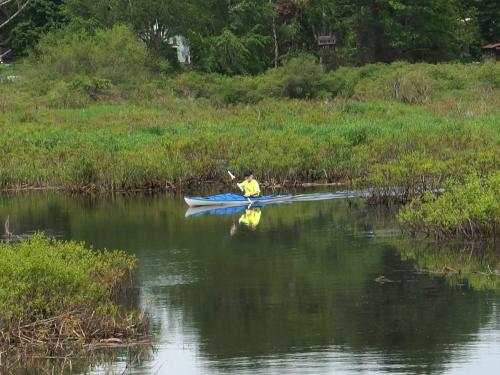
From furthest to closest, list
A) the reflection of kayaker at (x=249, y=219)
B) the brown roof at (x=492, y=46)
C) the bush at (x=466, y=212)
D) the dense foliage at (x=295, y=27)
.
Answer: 1. the brown roof at (x=492, y=46)
2. the dense foliage at (x=295, y=27)
3. the reflection of kayaker at (x=249, y=219)
4. the bush at (x=466, y=212)

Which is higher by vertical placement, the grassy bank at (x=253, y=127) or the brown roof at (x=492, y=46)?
the brown roof at (x=492, y=46)

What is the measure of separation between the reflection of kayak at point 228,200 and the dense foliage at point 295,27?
90.3ft

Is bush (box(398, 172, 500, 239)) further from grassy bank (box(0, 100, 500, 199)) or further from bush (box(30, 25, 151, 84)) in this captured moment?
bush (box(30, 25, 151, 84))

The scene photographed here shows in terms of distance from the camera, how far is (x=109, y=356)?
14.5 m

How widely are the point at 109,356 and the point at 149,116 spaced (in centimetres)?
2905

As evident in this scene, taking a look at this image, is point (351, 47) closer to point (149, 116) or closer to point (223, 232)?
point (149, 116)

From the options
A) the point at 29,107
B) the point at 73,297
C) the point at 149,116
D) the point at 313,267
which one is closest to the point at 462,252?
the point at 313,267

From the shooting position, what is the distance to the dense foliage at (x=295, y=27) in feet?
187

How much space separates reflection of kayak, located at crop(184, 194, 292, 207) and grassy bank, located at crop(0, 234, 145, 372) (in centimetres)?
1385

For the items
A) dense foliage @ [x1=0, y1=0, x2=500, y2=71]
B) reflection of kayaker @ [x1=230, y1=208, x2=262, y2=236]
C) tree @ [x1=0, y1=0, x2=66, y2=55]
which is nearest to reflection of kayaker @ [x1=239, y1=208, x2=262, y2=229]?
reflection of kayaker @ [x1=230, y1=208, x2=262, y2=236]

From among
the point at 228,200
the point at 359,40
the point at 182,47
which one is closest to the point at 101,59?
the point at 359,40

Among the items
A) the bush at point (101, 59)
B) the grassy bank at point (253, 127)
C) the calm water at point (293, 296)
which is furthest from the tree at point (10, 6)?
the bush at point (101, 59)

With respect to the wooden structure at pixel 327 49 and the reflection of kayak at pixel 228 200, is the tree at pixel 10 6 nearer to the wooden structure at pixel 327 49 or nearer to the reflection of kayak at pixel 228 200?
the reflection of kayak at pixel 228 200

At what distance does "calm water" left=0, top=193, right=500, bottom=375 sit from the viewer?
14453 mm
